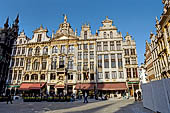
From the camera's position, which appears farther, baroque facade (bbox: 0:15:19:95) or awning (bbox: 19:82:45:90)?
baroque facade (bbox: 0:15:19:95)

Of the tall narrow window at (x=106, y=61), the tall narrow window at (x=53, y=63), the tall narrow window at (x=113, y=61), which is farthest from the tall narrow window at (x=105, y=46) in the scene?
the tall narrow window at (x=53, y=63)

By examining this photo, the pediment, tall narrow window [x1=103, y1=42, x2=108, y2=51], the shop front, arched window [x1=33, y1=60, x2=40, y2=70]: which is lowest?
the shop front

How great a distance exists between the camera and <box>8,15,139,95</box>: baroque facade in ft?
96.7

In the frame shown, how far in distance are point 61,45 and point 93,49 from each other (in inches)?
383

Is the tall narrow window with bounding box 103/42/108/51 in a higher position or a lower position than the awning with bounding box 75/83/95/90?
higher

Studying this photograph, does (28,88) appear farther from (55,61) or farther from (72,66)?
(72,66)

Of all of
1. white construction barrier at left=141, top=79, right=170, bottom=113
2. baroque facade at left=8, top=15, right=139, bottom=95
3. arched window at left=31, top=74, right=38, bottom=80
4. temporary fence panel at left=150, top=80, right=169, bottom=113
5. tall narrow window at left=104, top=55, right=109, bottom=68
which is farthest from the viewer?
arched window at left=31, top=74, right=38, bottom=80

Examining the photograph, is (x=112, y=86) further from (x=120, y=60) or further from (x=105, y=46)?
(x=105, y=46)

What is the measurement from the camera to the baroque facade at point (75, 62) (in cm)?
2947

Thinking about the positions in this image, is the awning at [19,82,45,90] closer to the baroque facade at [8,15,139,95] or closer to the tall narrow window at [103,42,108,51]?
the baroque facade at [8,15,139,95]

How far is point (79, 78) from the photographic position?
3088cm

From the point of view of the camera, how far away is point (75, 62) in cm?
3200

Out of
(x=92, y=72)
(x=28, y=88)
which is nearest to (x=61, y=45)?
(x=92, y=72)

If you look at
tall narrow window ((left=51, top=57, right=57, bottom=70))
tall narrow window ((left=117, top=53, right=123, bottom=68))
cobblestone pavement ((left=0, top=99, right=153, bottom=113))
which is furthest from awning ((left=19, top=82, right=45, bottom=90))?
tall narrow window ((left=117, top=53, right=123, bottom=68))
